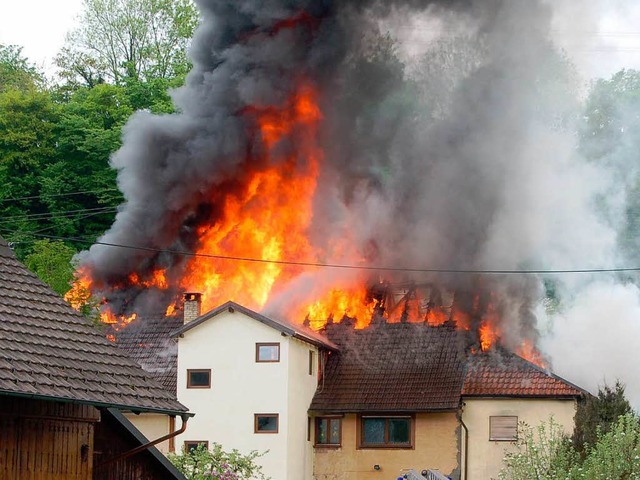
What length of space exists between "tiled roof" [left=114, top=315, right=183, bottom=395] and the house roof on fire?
5.37 metres

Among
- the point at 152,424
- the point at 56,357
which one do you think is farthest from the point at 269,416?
the point at 56,357

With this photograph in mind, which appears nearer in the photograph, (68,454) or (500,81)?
(68,454)

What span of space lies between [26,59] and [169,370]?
39.0 meters

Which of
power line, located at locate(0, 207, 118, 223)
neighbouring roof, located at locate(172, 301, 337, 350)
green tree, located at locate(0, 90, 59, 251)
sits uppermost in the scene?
green tree, located at locate(0, 90, 59, 251)

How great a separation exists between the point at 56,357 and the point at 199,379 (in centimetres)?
2961

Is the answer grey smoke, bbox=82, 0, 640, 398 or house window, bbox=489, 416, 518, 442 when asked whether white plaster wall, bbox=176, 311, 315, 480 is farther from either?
house window, bbox=489, 416, 518, 442

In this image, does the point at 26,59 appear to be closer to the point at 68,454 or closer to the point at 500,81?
the point at 500,81

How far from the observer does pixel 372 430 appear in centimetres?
4431

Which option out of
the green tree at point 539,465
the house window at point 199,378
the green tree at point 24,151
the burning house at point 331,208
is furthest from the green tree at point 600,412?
the green tree at point 24,151

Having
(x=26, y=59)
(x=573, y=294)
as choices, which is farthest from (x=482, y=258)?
(x=26, y=59)

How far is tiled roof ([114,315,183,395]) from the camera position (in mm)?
45875

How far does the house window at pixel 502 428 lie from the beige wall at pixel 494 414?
0.14 meters

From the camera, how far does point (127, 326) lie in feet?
157

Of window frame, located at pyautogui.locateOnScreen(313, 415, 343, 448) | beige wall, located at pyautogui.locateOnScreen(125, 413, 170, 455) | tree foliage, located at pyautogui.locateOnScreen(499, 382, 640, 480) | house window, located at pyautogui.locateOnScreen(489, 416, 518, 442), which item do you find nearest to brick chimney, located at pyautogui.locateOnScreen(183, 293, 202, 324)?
beige wall, located at pyautogui.locateOnScreen(125, 413, 170, 455)
